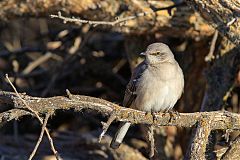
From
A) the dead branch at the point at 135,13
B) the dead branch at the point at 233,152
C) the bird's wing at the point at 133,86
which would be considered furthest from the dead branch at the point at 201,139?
the dead branch at the point at 135,13

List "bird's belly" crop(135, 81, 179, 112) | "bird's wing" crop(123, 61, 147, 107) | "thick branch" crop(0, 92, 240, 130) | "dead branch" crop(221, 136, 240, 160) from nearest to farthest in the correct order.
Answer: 1. "thick branch" crop(0, 92, 240, 130)
2. "dead branch" crop(221, 136, 240, 160)
3. "bird's belly" crop(135, 81, 179, 112)
4. "bird's wing" crop(123, 61, 147, 107)

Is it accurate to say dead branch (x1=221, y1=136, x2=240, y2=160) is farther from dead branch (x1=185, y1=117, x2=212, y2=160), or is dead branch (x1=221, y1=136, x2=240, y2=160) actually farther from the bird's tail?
the bird's tail

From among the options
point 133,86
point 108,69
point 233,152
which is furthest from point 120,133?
point 108,69

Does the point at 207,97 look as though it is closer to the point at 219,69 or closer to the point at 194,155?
the point at 219,69

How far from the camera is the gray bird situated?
557cm

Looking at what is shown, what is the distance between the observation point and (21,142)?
7.57 metres

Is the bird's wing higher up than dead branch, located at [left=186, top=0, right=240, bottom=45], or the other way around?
dead branch, located at [left=186, top=0, right=240, bottom=45]

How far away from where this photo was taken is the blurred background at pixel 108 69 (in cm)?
634

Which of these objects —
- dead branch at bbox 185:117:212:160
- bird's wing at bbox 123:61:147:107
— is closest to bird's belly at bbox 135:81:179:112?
bird's wing at bbox 123:61:147:107

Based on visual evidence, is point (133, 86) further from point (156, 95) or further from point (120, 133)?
point (120, 133)

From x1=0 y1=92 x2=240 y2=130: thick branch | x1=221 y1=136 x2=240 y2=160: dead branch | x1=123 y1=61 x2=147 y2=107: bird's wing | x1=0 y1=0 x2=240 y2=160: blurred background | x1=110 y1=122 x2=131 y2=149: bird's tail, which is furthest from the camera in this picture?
x1=0 y1=0 x2=240 y2=160: blurred background

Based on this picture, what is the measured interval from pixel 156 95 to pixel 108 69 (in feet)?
8.44

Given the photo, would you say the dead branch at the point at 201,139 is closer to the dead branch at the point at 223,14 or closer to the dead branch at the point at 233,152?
the dead branch at the point at 233,152

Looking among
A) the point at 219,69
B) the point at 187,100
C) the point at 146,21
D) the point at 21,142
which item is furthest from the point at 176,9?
the point at 21,142
